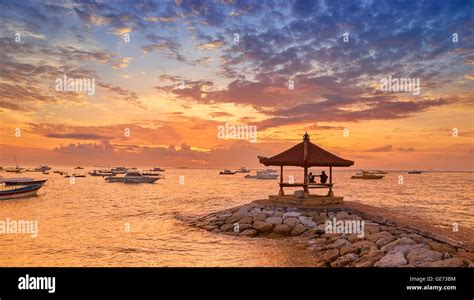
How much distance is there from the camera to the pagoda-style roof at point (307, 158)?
73.4 ft

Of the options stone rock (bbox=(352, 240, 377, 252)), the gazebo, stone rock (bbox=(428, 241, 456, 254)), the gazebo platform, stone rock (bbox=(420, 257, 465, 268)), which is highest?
the gazebo

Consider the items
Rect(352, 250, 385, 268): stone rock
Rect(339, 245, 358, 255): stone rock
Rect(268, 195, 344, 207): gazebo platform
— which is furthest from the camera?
Rect(268, 195, 344, 207): gazebo platform

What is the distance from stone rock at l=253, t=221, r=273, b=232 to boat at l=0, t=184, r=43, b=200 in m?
38.6

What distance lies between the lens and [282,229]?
63.7ft

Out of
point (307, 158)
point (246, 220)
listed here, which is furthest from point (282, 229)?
point (307, 158)

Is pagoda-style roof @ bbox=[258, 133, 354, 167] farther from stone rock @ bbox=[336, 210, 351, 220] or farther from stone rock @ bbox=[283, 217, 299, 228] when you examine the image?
stone rock @ bbox=[283, 217, 299, 228]

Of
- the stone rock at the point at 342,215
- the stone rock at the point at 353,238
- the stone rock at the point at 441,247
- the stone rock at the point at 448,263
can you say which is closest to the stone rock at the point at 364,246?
the stone rock at the point at 353,238

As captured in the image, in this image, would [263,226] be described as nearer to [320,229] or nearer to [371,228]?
[320,229]

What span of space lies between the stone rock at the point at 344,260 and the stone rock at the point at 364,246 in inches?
26.9

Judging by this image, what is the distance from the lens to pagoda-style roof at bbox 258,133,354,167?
73.4ft

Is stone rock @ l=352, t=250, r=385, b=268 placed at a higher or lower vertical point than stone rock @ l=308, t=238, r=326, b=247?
higher

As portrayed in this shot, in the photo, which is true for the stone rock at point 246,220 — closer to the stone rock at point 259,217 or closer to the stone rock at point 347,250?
the stone rock at point 259,217

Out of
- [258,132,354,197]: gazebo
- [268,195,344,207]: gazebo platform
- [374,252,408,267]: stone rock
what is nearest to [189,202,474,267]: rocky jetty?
[374,252,408,267]: stone rock
